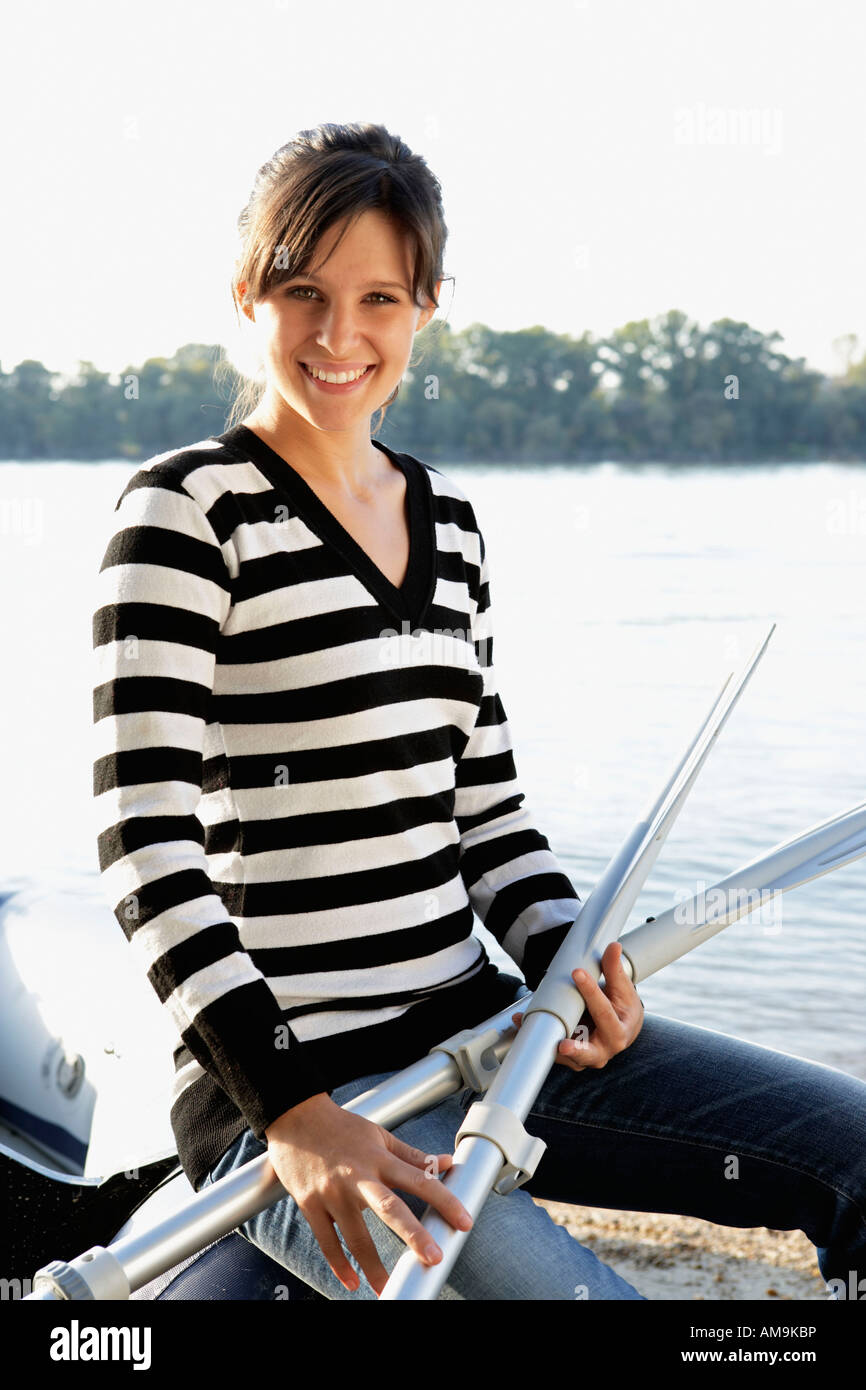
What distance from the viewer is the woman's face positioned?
1.31m

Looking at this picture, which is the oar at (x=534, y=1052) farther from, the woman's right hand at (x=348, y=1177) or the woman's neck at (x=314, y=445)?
the woman's neck at (x=314, y=445)

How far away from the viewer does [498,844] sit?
1.51 metres

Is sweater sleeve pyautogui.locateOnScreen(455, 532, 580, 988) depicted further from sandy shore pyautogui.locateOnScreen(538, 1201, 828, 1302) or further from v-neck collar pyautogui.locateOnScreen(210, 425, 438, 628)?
sandy shore pyautogui.locateOnScreen(538, 1201, 828, 1302)

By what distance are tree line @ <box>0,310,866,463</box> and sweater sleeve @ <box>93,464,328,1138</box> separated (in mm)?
21676

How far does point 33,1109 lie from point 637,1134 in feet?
2.51

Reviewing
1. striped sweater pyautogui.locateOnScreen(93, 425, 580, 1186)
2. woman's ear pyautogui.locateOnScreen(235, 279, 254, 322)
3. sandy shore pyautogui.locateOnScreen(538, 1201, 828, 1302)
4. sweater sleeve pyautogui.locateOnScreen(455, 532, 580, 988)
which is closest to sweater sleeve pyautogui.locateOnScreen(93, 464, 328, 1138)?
striped sweater pyautogui.locateOnScreen(93, 425, 580, 1186)

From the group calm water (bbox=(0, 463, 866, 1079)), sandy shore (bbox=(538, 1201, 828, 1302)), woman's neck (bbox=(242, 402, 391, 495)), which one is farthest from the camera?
calm water (bbox=(0, 463, 866, 1079))

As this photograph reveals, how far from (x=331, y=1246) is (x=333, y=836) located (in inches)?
13.0

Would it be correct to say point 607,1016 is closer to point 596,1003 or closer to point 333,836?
point 596,1003

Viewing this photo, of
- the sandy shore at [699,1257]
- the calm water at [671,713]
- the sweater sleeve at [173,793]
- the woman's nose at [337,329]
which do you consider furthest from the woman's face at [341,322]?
the sandy shore at [699,1257]

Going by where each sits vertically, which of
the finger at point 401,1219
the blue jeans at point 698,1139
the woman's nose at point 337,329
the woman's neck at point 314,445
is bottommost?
the blue jeans at point 698,1139

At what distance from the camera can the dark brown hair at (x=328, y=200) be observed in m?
1.28

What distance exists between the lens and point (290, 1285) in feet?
3.85
